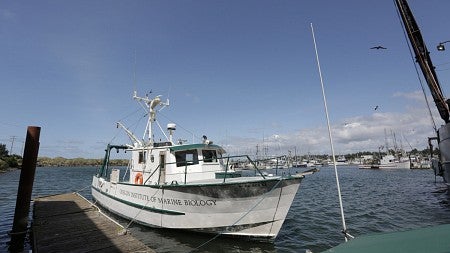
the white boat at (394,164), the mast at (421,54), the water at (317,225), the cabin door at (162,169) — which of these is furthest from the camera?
the white boat at (394,164)

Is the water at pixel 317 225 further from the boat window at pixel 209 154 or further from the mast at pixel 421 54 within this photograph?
the mast at pixel 421 54

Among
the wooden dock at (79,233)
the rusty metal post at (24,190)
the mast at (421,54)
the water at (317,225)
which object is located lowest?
the water at (317,225)

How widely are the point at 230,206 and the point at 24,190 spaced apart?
7197 mm

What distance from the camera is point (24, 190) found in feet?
30.5

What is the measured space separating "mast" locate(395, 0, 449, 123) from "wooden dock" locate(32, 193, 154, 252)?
22.4 metres

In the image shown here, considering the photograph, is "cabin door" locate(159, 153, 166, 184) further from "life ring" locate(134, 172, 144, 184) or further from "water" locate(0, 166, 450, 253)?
"water" locate(0, 166, 450, 253)

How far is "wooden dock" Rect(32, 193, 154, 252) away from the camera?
851cm

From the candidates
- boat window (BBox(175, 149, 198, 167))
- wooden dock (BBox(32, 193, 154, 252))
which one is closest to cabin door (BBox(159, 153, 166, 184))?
boat window (BBox(175, 149, 198, 167))

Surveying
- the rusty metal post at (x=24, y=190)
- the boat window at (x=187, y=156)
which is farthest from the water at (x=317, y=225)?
the boat window at (x=187, y=156)

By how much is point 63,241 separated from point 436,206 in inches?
852

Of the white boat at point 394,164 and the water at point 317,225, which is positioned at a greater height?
the white boat at point 394,164

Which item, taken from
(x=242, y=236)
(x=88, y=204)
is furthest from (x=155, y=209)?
(x=88, y=204)

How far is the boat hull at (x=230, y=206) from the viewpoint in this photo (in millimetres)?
9508

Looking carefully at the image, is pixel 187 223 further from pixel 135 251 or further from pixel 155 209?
pixel 135 251
